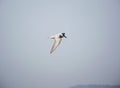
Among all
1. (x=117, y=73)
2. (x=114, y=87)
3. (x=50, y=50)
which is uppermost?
(x=50, y=50)

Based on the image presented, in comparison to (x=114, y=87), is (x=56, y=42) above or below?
above

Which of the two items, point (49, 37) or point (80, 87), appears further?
point (80, 87)

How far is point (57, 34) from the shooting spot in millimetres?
4051

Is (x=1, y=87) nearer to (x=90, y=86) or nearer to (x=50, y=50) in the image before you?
(x=50, y=50)

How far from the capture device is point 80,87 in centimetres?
536

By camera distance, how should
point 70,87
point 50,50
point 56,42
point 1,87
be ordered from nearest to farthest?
1. point 56,42
2. point 50,50
3. point 1,87
4. point 70,87

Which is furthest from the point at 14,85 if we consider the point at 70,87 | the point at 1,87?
the point at 70,87

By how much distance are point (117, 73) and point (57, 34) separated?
2683 mm

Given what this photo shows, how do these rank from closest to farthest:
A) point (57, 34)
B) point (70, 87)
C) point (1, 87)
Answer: point (57, 34)
point (1, 87)
point (70, 87)

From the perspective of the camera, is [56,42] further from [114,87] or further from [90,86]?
[114,87]

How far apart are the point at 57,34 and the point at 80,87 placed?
A: 1.99 metres

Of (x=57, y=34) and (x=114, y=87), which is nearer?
(x=57, y=34)

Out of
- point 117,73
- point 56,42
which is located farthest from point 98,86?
point 56,42

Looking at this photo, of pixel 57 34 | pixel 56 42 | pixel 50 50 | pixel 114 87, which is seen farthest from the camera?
pixel 114 87
